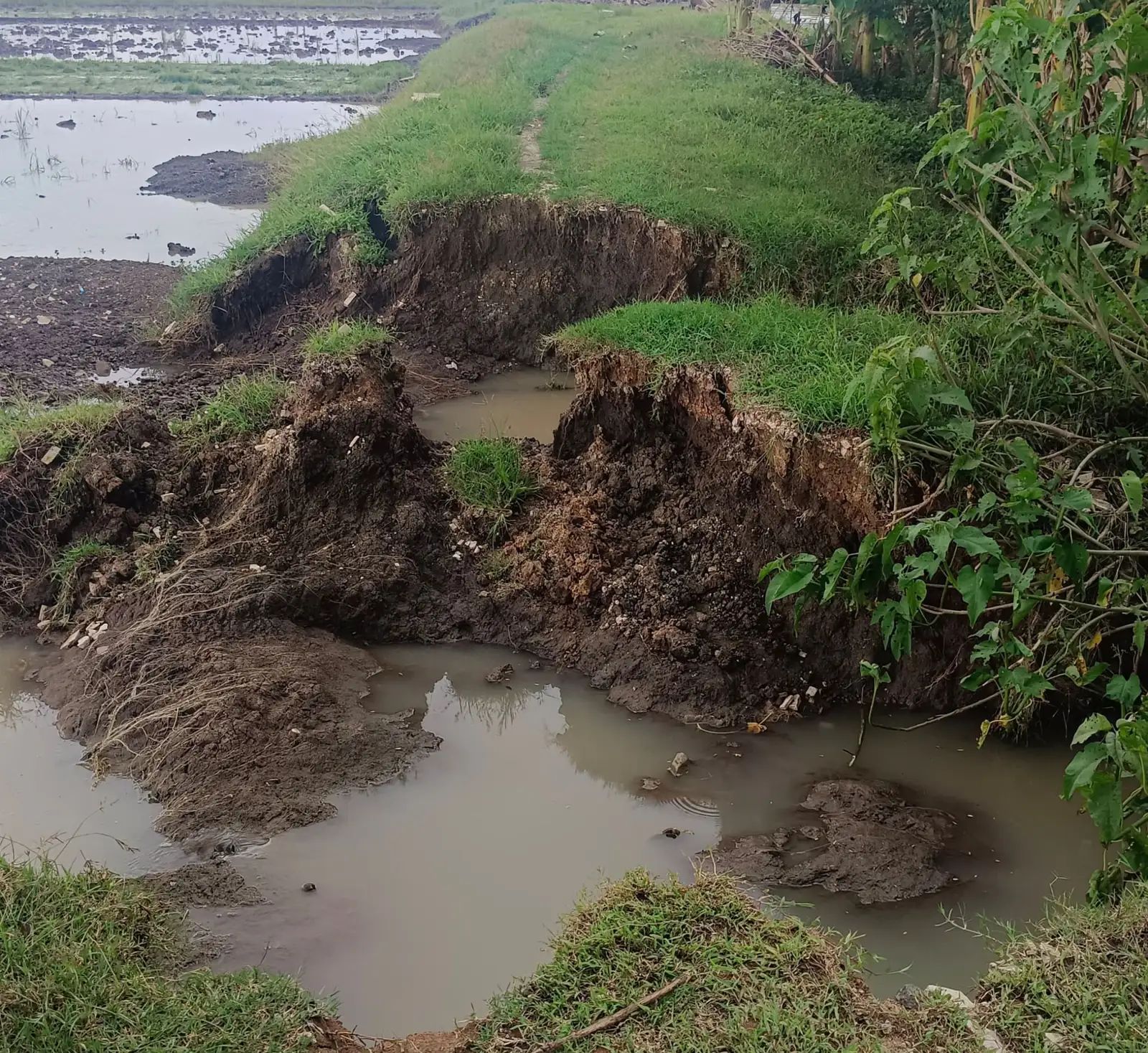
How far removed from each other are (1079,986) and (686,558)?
2.72m

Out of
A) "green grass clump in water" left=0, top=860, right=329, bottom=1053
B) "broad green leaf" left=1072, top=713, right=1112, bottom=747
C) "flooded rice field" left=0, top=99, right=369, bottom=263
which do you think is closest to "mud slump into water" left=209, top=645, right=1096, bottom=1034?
"green grass clump in water" left=0, top=860, right=329, bottom=1053

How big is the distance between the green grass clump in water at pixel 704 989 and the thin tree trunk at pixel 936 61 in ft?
31.9

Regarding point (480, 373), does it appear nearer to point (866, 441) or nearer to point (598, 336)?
point (598, 336)

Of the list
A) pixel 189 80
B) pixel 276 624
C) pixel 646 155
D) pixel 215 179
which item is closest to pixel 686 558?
pixel 276 624

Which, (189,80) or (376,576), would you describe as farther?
(189,80)

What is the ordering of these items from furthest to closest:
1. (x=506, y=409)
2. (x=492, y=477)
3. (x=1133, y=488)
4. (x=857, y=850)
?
(x=506, y=409) < (x=492, y=477) < (x=857, y=850) < (x=1133, y=488)

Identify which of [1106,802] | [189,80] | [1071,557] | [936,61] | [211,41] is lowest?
[1106,802]

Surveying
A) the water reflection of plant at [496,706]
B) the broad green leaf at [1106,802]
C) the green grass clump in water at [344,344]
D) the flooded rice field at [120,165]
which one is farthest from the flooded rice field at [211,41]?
the broad green leaf at [1106,802]

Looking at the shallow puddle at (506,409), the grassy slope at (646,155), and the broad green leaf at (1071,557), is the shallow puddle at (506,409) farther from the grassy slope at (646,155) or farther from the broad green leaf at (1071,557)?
the broad green leaf at (1071,557)

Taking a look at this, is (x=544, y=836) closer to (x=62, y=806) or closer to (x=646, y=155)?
(x=62, y=806)

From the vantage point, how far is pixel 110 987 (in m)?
2.81

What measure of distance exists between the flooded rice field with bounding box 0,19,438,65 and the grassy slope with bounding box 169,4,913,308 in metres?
8.84

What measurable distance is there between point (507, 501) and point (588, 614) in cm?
85

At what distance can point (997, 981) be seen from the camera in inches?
106
